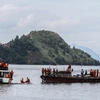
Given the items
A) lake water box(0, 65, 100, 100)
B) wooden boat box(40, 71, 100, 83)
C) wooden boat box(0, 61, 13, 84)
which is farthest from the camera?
wooden boat box(40, 71, 100, 83)

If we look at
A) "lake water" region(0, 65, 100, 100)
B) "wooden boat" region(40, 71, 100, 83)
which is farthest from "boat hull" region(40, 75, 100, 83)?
"lake water" region(0, 65, 100, 100)

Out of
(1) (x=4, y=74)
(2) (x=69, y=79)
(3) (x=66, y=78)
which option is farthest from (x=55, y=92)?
(2) (x=69, y=79)

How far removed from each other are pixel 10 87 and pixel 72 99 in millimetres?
17531

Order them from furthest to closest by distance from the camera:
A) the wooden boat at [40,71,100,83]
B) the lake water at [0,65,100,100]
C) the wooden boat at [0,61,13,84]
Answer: the wooden boat at [40,71,100,83], the wooden boat at [0,61,13,84], the lake water at [0,65,100,100]

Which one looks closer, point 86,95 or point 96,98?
point 96,98

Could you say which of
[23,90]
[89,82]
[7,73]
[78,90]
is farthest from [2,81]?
[89,82]

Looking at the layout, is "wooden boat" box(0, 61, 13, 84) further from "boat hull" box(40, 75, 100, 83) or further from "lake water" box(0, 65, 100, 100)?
"boat hull" box(40, 75, 100, 83)

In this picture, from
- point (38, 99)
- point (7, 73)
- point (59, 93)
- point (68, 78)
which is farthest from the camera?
point (68, 78)

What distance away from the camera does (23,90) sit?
268ft

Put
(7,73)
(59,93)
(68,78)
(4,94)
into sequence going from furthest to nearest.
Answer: (68,78), (7,73), (59,93), (4,94)

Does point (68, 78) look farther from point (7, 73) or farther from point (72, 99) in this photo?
point (72, 99)

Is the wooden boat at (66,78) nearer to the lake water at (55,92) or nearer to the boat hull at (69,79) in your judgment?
the boat hull at (69,79)

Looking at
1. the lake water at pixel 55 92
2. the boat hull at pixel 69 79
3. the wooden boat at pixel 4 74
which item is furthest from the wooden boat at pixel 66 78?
the wooden boat at pixel 4 74

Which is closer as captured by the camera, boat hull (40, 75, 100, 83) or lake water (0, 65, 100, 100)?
lake water (0, 65, 100, 100)
